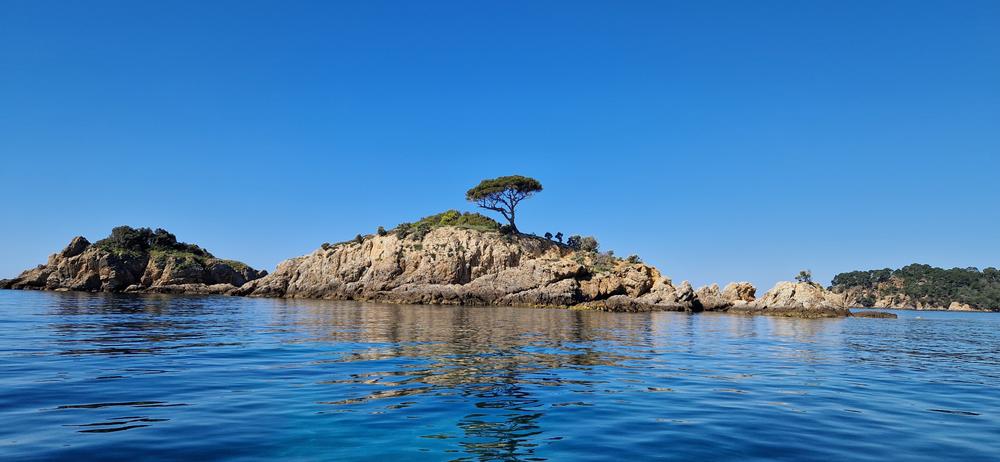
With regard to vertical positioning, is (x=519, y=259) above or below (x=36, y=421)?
above

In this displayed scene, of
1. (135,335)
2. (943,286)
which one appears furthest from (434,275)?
(943,286)

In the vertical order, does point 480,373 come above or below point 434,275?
below

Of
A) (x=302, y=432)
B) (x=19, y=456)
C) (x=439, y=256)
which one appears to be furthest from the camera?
(x=439, y=256)

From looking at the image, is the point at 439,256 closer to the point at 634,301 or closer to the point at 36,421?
the point at 634,301

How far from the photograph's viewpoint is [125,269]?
309ft

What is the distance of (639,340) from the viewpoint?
92.1 ft

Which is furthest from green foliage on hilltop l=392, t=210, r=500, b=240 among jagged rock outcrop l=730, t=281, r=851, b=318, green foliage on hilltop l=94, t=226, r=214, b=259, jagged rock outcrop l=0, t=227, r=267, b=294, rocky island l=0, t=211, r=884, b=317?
jagged rock outcrop l=730, t=281, r=851, b=318

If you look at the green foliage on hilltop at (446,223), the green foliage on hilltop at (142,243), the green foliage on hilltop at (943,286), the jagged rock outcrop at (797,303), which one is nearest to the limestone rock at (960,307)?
the green foliage on hilltop at (943,286)

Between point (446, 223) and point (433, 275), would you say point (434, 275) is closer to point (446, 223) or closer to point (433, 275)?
point (433, 275)

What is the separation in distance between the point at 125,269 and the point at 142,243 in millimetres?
9338

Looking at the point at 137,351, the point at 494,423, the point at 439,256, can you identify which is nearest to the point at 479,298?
the point at 439,256

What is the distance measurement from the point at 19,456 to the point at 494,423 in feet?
20.4

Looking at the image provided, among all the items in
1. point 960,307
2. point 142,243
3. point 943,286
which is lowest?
point 960,307

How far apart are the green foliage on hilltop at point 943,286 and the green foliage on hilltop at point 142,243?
19722 centimetres
